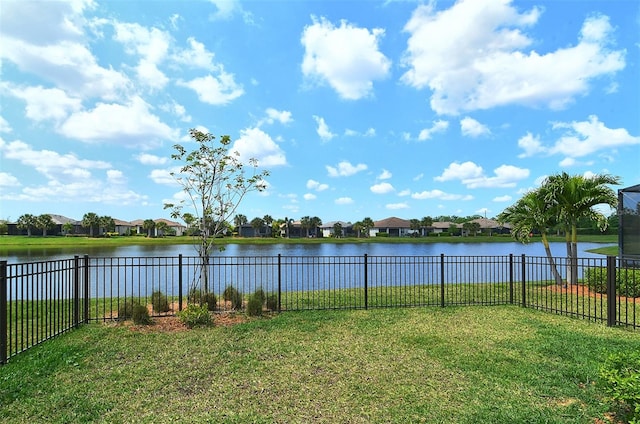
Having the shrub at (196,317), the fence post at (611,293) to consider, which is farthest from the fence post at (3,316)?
the fence post at (611,293)

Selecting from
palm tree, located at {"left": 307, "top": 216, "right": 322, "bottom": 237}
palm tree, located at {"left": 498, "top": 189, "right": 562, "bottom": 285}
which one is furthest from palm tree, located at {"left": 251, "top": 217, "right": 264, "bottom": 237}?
palm tree, located at {"left": 498, "top": 189, "right": 562, "bottom": 285}

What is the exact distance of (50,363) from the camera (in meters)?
5.11

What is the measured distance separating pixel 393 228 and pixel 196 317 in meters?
79.2

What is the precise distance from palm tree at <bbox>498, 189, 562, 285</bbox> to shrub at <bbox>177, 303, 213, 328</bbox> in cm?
1135

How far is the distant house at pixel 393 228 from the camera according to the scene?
8362 cm

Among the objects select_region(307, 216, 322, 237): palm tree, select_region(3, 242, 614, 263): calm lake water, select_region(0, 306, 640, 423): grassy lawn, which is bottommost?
select_region(3, 242, 614, 263): calm lake water

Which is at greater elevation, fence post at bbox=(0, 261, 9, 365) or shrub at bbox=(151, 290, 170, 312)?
fence post at bbox=(0, 261, 9, 365)

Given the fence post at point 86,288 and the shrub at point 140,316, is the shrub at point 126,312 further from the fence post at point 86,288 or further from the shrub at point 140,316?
the fence post at point 86,288

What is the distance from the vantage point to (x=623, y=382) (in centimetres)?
324

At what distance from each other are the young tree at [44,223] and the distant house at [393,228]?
6089 cm

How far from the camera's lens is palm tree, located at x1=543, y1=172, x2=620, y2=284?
12258 millimetres

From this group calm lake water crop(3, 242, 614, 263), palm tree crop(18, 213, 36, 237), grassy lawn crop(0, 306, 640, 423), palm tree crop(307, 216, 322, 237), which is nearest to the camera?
grassy lawn crop(0, 306, 640, 423)

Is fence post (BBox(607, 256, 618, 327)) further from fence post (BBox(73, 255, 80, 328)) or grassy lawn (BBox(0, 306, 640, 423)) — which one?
fence post (BBox(73, 255, 80, 328))

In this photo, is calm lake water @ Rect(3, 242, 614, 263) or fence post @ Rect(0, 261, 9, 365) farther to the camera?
calm lake water @ Rect(3, 242, 614, 263)
